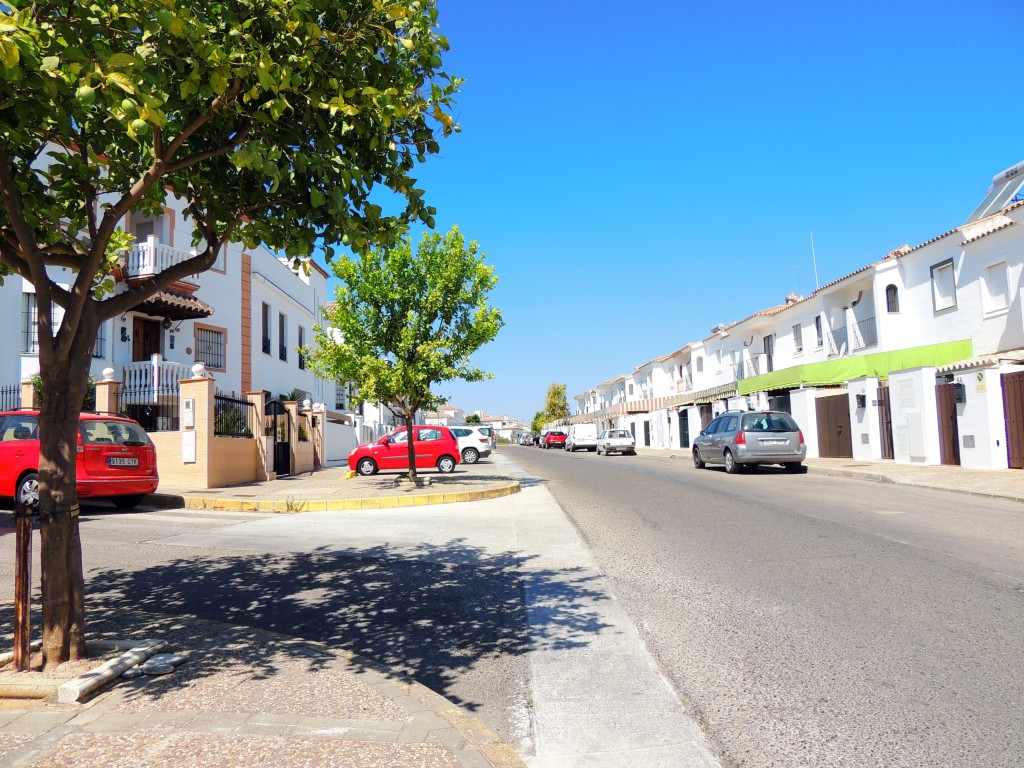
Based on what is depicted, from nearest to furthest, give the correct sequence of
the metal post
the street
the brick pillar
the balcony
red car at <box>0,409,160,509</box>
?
the street, the metal post, red car at <box>0,409,160,509</box>, the brick pillar, the balcony

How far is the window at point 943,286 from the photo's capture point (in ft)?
81.6

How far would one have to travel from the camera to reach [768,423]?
19.6 m

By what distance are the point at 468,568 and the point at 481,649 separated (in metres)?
2.82

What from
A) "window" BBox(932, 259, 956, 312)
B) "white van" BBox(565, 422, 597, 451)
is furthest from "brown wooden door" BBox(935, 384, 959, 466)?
"white van" BBox(565, 422, 597, 451)

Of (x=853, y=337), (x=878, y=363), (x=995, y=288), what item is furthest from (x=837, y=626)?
(x=853, y=337)

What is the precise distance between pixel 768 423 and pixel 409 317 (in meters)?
10.3

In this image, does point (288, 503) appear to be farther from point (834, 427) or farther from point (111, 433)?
point (834, 427)

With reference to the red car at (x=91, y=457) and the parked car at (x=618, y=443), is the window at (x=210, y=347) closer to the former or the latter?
the red car at (x=91, y=457)

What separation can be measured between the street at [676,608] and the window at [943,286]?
1579cm

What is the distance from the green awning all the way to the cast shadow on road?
1902 cm

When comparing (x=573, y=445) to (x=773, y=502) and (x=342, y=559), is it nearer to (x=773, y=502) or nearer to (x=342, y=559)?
(x=773, y=502)

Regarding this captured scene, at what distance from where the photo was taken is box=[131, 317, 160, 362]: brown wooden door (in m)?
20.8

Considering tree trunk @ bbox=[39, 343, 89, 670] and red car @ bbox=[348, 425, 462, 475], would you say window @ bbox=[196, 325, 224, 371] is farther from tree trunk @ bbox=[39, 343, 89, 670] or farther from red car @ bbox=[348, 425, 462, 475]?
tree trunk @ bbox=[39, 343, 89, 670]

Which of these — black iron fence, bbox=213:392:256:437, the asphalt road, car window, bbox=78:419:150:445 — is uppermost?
black iron fence, bbox=213:392:256:437
